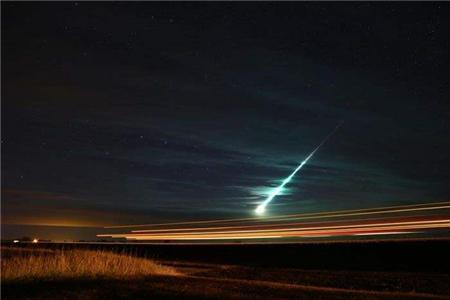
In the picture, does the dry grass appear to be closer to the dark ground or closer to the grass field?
the grass field

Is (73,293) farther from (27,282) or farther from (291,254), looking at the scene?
(291,254)

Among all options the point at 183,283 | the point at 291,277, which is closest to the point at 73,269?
the point at 183,283

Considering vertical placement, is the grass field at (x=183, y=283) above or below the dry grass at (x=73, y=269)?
below

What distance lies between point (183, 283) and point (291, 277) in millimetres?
6713

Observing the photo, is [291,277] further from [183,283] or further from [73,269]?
[73,269]

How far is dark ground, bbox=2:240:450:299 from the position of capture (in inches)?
484

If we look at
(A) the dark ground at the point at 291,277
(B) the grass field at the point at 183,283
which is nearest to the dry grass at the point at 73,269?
(B) the grass field at the point at 183,283

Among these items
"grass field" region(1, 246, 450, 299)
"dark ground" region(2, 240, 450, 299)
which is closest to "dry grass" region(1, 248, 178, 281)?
"grass field" region(1, 246, 450, 299)

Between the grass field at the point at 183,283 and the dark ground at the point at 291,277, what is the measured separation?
2 cm

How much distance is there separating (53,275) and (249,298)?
6.43m

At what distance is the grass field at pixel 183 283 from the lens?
1201 centimetres

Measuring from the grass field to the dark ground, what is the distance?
0.07ft

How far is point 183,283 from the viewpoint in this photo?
14.1 metres

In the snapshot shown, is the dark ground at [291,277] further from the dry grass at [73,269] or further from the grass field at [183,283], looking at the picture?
the dry grass at [73,269]
